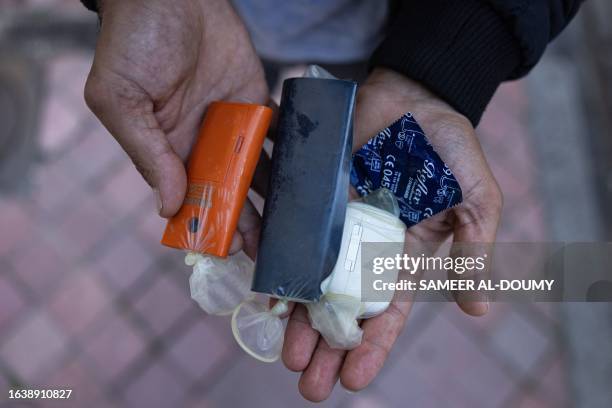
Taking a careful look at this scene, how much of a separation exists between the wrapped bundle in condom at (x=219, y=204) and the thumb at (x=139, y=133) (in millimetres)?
65

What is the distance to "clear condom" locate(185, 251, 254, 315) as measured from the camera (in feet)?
5.24

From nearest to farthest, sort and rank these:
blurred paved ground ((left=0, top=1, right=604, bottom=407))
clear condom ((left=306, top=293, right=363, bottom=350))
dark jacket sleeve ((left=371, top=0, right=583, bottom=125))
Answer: clear condom ((left=306, top=293, right=363, bottom=350)) → dark jacket sleeve ((left=371, top=0, right=583, bottom=125)) → blurred paved ground ((left=0, top=1, right=604, bottom=407))

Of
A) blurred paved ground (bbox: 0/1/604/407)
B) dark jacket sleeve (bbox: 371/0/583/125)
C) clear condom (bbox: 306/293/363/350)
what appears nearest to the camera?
clear condom (bbox: 306/293/363/350)

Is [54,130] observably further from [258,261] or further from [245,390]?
[258,261]

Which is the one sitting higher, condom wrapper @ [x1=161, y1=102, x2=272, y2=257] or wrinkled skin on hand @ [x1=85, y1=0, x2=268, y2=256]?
wrinkled skin on hand @ [x1=85, y1=0, x2=268, y2=256]

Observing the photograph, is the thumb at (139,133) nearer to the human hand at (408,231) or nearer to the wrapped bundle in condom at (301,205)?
the wrapped bundle in condom at (301,205)

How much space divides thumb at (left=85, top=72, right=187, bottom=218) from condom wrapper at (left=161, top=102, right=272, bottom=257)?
54 millimetres

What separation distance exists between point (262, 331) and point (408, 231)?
1.81 feet

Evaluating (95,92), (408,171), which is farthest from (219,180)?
(408,171)

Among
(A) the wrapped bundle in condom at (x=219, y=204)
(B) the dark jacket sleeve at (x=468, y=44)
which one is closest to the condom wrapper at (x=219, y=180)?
(A) the wrapped bundle in condom at (x=219, y=204)

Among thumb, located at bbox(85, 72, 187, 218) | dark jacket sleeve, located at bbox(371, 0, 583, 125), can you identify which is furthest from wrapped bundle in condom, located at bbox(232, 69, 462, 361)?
thumb, located at bbox(85, 72, 187, 218)

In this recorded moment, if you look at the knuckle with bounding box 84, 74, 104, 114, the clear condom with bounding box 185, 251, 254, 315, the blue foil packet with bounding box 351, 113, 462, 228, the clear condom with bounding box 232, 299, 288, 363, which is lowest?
the clear condom with bounding box 232, 299, 288, 363

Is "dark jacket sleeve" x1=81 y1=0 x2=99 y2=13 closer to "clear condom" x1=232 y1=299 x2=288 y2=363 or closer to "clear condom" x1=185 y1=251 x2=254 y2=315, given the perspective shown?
"clear condom" x1=185 y1=251 x2=254 y2=315

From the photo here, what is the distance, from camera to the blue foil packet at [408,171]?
164cm
